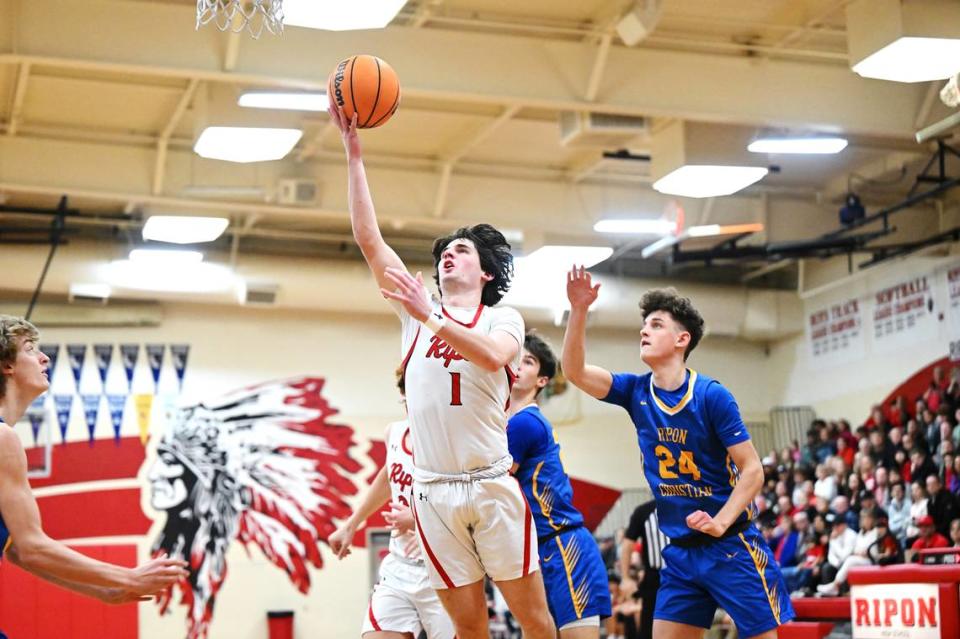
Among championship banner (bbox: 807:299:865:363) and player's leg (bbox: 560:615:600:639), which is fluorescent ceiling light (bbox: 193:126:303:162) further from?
championship banner (bbox: 807:299:865:363)

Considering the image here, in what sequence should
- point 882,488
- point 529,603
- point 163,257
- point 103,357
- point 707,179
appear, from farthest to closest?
point 103,357 < point 163,257 < point 882,488 < point 707,179 < point 529,603

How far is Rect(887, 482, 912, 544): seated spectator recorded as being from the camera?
45.8 feet

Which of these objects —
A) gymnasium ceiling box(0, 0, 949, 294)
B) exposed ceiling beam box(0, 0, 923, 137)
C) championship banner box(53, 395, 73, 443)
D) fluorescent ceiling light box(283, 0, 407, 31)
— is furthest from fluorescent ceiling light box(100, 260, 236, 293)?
fluorescent ceiling light box(283, 0, 407, 31)

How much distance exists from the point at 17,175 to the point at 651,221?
7782 mm

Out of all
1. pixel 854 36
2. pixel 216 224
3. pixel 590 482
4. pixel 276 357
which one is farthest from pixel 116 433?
pixel 854 36

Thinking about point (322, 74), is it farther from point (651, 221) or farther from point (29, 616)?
point (29, 616)

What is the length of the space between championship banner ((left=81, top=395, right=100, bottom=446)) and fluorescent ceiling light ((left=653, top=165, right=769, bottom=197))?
922 centimetres

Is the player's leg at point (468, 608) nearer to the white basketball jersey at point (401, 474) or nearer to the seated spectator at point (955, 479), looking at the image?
the white basketball jersey at point (401, 474)

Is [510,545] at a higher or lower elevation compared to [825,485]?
lower

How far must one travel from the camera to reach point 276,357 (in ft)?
62.8

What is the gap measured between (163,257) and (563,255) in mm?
5285

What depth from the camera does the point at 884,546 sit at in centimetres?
1322

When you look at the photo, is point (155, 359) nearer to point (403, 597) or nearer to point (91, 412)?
point (91, 412)

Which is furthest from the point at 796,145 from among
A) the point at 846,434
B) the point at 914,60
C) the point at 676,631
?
the point at 676,631
